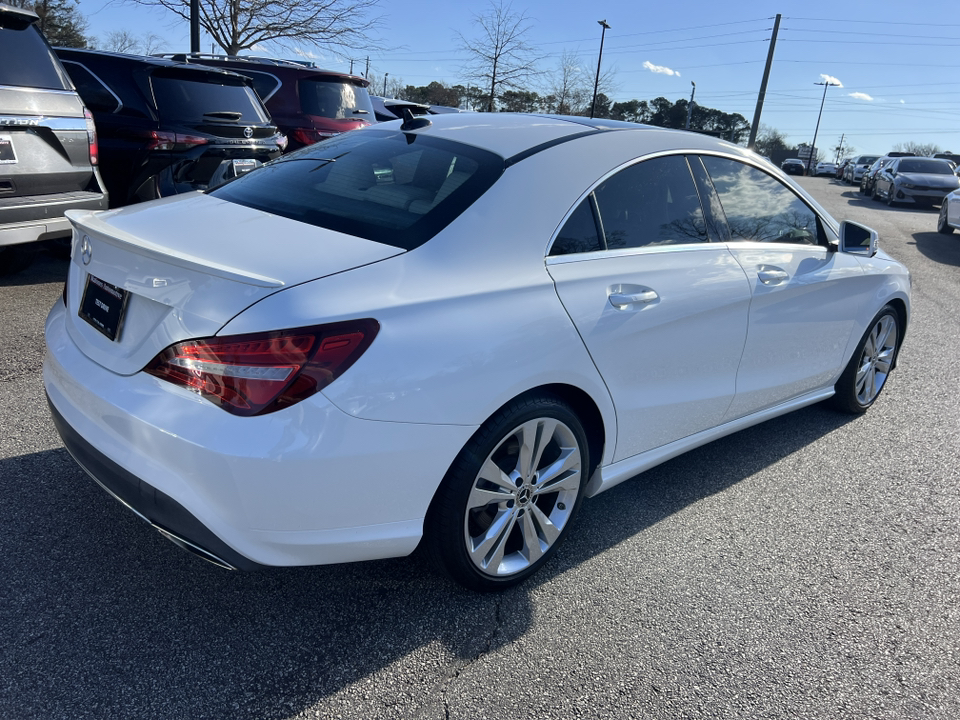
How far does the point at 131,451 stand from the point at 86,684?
2.16ft

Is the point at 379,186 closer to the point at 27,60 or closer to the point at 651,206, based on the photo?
the point at 651,206

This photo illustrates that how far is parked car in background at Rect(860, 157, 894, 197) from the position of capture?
27131mm

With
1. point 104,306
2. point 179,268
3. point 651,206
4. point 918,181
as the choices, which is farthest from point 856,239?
point 918,181

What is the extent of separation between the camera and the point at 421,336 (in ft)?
7.27

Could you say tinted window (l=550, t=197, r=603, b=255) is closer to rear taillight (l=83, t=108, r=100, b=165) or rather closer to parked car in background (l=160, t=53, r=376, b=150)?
rear taillight (l=83, t=108, r=100, b=165)

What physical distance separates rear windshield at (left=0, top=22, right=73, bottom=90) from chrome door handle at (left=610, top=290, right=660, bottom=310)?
14.4ft

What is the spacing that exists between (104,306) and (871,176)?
31094 millimetres

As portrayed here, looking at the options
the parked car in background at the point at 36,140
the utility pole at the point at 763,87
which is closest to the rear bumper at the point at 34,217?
the parked car in background at the point at 36,140

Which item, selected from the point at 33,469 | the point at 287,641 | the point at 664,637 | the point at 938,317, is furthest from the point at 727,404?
the point at 938,317

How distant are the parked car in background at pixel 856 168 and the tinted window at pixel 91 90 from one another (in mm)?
44109

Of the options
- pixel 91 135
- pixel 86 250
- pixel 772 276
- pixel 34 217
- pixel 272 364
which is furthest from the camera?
pixel 91 135

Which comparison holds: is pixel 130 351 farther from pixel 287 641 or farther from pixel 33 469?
pixel 33 469

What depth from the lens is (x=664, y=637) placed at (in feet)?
8.62

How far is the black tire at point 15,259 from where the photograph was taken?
614cm
